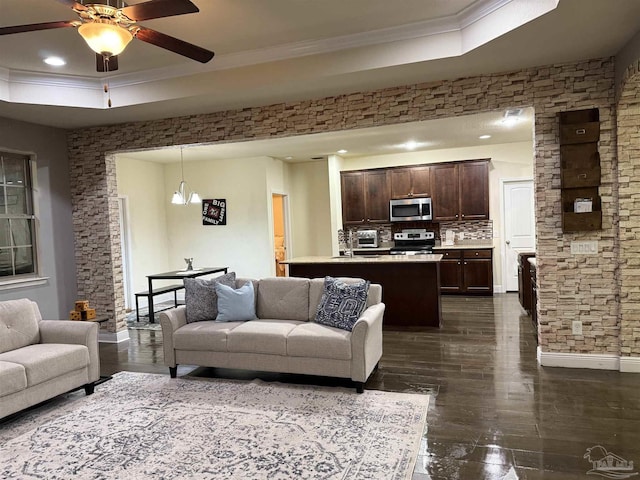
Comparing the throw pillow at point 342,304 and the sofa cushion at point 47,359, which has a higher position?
the throw pillow at point 342,304

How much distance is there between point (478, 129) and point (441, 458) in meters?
5.04

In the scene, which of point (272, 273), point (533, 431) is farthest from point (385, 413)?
point (272, 273)

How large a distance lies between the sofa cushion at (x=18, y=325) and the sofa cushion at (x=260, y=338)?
170 centimetres

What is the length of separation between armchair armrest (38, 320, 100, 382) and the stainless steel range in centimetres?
544

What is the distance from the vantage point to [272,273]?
805cm

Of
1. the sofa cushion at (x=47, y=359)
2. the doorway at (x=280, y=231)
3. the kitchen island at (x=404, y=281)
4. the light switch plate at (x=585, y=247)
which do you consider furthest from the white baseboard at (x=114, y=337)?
the light switch plate at (x=585, y=247)

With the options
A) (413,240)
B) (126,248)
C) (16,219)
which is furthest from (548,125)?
(126,248)

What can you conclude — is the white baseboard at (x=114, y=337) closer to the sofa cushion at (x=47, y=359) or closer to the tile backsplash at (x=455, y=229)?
the sofa cushion at (x=47, y=359)

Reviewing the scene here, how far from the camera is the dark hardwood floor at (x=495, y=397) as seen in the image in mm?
2459

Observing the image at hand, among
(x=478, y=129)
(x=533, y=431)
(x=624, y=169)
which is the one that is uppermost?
(x=478, y=129)

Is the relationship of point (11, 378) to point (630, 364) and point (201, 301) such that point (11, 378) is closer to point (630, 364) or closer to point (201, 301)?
point (201, 301)

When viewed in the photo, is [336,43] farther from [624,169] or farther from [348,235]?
[348,235]

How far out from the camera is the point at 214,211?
27.2ft

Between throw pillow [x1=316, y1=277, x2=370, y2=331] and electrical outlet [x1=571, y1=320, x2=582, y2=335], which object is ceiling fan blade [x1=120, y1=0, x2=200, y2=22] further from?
electrical outlet [x1=571, y1=320, x2=582, y2=335]
